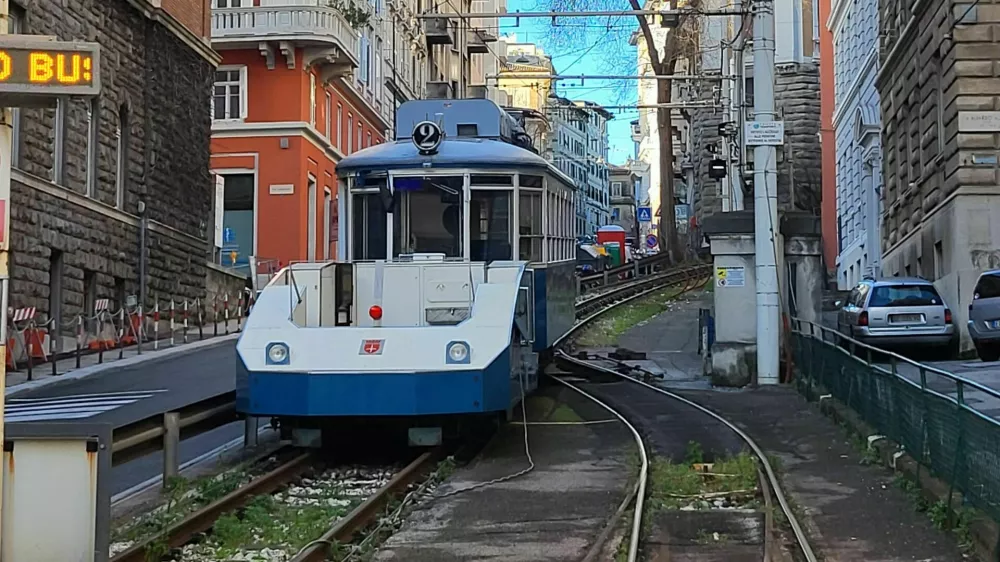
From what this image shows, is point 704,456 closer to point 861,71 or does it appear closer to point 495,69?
point 861,71

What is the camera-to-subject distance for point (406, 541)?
28.6 ft

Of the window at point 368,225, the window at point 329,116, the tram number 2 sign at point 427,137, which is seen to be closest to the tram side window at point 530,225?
the tram number 2 sign at point 427,137

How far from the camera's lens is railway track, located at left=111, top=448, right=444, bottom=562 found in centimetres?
806

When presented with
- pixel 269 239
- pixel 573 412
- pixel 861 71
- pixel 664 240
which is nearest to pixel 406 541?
pixel 573 412

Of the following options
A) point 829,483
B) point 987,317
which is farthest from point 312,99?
point 829,483

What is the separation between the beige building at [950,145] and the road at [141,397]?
13.8 meters

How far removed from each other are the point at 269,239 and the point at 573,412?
2672cm

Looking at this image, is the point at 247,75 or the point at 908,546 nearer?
the point at 908,546

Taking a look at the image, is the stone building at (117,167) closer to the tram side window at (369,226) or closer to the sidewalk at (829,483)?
the tram side window at (369,226)

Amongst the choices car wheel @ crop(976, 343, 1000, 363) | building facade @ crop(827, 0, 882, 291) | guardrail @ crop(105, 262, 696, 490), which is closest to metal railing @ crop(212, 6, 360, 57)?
building facade @ crop(827, 0, 882, 291)

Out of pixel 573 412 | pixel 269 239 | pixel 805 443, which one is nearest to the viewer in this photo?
pixel 805 443

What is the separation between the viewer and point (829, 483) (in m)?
11.0

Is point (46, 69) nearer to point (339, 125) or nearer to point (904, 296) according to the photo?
point (904, 296)

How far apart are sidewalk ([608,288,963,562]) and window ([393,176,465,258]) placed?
156 inches
